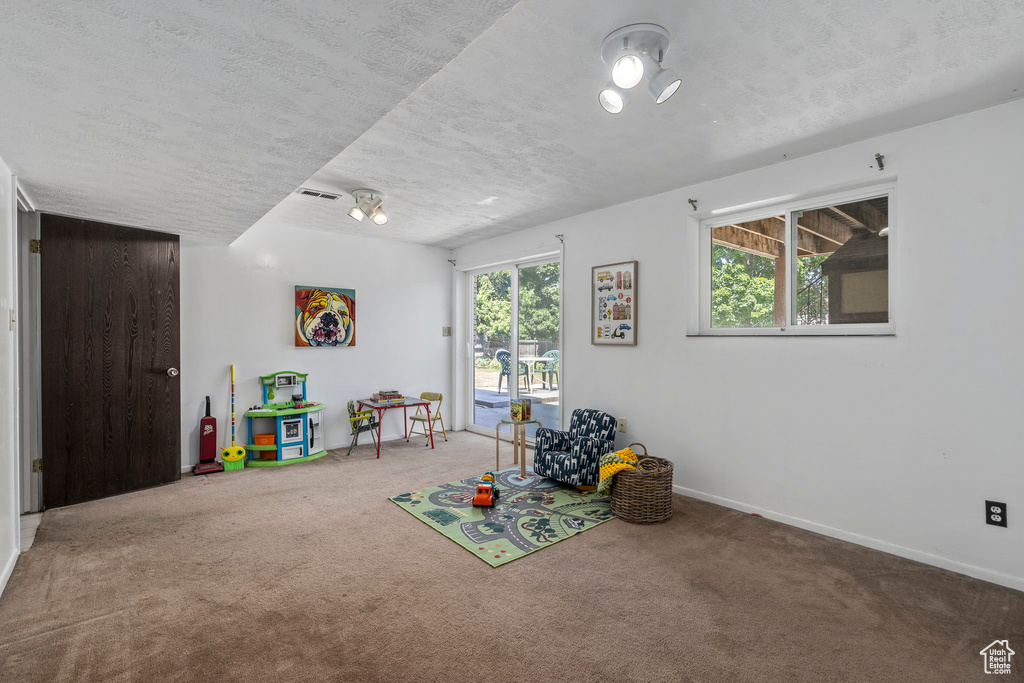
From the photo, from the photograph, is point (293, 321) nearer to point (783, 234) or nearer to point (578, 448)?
point (578, 448)

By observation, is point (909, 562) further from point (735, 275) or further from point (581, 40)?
point (581, 40)

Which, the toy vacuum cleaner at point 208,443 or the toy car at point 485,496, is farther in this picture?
the toy vacuum cleaner at point 208,443

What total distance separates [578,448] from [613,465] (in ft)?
1.40

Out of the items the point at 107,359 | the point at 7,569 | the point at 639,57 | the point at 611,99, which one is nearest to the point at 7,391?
the point at 7,569

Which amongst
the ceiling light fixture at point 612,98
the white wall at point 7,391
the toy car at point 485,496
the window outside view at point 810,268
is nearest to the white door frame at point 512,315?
the toy car at point 485,496

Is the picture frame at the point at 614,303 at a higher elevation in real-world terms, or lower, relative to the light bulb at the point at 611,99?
lower

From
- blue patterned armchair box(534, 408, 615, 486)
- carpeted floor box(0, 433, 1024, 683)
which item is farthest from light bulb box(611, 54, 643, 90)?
blue patterned armchair box(534, 408, 615, 486)

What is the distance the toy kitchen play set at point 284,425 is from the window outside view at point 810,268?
3.89m

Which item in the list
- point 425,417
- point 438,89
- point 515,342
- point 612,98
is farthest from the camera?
point 425,417

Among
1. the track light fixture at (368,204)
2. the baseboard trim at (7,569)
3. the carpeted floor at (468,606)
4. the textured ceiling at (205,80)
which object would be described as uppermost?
the track light fixture at (368,204)

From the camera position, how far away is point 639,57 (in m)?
1.74

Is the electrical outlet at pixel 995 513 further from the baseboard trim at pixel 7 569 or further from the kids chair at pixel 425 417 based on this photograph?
the baseboard trim at pixel 7 569

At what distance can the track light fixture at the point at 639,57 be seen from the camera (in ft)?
5.63

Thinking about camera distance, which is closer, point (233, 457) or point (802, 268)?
point (802, 268)
